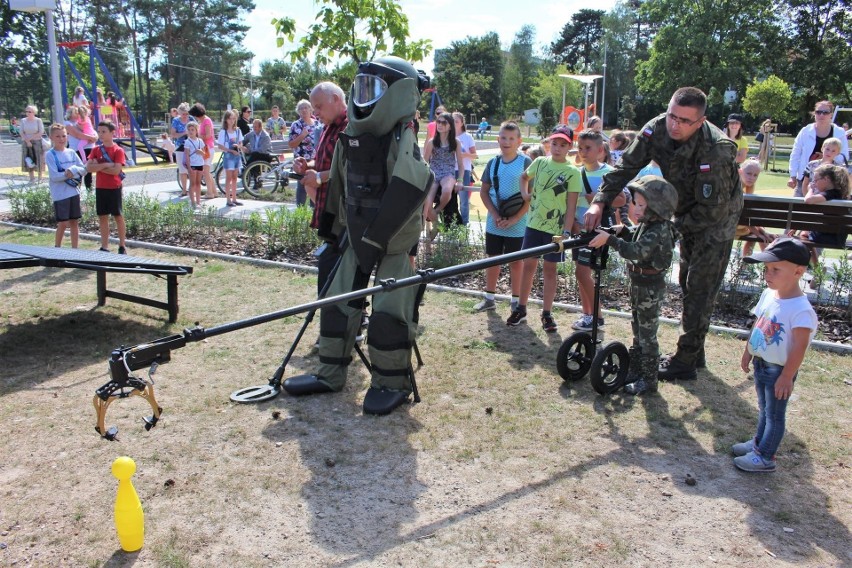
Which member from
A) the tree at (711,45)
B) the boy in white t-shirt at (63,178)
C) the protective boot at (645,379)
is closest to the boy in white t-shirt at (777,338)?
the protective boot at (645,379)

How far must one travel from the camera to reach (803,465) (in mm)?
3863

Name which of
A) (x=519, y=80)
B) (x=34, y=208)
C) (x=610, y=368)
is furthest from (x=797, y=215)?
(x=519, y=80)

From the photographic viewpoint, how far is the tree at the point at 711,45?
48.6 metres

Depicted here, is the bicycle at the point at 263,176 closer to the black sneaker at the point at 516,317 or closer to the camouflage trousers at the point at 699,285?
the black sneaker at the point at 516,317

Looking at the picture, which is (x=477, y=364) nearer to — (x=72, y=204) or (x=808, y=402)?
(x=808, y=402)

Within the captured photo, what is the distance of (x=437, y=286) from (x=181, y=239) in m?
4.09

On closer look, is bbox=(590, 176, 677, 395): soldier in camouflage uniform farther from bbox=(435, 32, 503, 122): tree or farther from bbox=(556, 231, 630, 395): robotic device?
bbox=(435, 32, 503, 122): tree

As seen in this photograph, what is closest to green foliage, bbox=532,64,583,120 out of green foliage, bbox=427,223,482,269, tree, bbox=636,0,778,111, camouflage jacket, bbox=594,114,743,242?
tree, bbox=636,0,778,111

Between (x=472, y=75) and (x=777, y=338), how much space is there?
64.8m

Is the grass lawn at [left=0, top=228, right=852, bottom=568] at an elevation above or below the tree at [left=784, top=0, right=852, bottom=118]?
below

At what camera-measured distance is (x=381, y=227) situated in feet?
13.9

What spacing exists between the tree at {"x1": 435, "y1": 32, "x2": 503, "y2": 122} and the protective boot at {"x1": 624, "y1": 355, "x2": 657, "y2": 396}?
182 feet

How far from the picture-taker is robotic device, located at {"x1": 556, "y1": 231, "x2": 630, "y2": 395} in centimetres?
451

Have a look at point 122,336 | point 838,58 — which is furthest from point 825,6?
point 122,336
